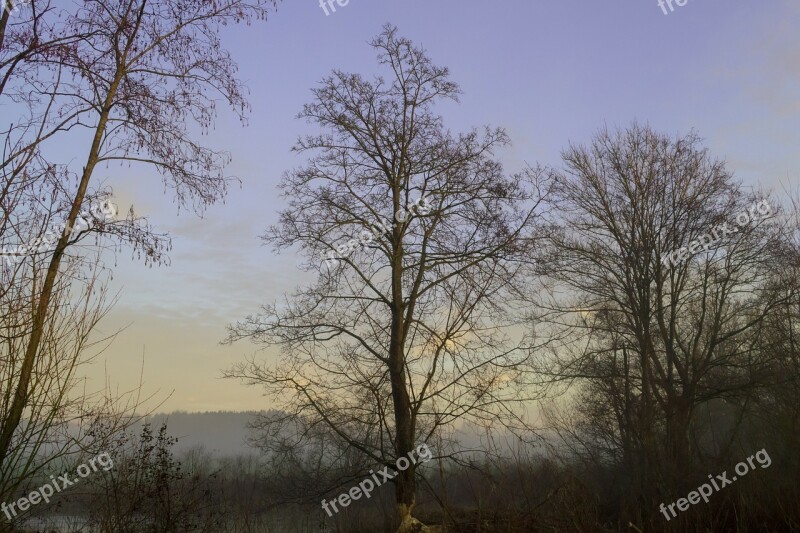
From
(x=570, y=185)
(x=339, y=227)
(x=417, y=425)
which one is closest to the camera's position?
(x=417, y=425)

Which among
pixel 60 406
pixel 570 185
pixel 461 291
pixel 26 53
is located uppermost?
pixel 570 185

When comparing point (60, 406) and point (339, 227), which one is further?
point (339, 227)

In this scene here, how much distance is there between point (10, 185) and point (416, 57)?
34.8ft

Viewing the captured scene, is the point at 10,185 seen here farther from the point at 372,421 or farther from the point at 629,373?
the point at 629,373

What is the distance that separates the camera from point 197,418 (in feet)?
142

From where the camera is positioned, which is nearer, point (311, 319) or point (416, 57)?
point (311, 319)

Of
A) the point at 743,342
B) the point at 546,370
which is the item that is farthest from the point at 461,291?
the point at 743,342

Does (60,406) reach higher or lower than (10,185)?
lower

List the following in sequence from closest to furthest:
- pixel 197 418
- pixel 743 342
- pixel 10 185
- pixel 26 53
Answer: pixel 10 185, pixel 26 53, pixel 743 342, pixel 197 418

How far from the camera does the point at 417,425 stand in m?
12.4

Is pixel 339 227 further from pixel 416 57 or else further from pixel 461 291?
pixel 416 57

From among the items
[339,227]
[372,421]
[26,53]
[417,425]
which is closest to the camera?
[26,53]

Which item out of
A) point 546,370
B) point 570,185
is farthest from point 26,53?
point 570,185

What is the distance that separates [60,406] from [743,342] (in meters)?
18.6
